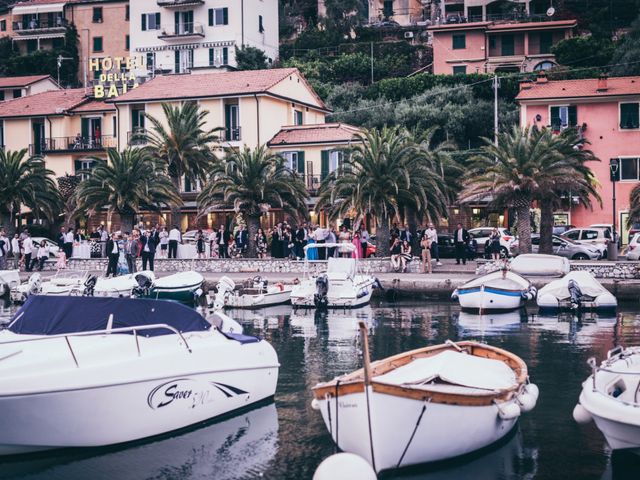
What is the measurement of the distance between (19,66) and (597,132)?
61.5 m

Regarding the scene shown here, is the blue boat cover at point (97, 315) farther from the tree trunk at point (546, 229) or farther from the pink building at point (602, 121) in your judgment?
the pink building at point (602, 121)

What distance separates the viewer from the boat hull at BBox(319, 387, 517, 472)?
38.0 ft

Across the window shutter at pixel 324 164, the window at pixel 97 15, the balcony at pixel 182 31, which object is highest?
the window at pixel 97 15

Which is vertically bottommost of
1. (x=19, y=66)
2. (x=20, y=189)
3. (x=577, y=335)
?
(x=577, y=335)

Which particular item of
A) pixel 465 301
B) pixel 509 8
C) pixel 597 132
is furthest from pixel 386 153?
pixel 509 8

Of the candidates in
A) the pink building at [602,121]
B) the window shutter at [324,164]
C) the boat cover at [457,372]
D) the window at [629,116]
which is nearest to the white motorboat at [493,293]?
the boat cover at [457,372]

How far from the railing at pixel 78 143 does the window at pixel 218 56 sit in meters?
Result: 20.3

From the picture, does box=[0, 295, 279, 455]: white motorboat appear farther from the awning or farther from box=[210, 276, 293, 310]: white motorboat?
the awning

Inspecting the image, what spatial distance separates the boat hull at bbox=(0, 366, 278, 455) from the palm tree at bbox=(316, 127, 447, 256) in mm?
25979

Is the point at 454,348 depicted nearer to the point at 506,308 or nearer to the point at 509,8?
the point at 506,308

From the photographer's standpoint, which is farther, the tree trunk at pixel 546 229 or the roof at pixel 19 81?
the roof at pixel 19 81

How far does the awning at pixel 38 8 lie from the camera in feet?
320

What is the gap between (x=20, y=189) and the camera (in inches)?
1964

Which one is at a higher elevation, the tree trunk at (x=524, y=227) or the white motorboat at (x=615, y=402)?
the tree trunk at (x=524, y=227)
